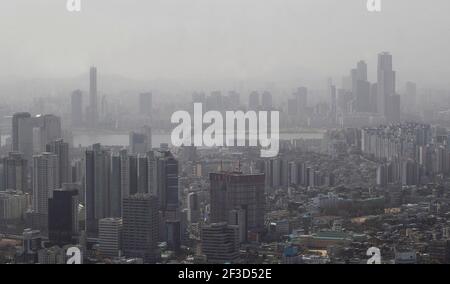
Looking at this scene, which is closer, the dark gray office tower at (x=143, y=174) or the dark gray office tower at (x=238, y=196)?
the dark gray office tower at (x=238, y=196)

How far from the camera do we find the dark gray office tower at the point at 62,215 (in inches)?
134

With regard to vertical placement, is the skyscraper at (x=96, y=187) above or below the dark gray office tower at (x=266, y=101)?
below

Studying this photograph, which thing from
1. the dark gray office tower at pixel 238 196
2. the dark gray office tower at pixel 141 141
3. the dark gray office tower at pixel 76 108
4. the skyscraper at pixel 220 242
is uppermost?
the dark gray office tower at pixel 76 108

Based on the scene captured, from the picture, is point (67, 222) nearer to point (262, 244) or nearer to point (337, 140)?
point (262, 244)

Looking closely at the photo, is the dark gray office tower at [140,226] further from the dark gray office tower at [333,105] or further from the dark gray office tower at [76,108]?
the dark gray office tower at [333,105]

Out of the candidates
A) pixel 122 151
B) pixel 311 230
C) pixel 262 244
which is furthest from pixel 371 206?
pixel 122 151

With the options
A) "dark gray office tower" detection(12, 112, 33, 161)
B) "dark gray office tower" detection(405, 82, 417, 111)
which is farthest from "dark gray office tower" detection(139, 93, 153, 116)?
"dark gray office tower" detection(405, 82, 417, 111)

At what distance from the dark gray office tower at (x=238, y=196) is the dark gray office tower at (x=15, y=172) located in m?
0.99

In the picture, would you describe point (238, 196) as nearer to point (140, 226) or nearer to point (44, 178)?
point (140, 226)

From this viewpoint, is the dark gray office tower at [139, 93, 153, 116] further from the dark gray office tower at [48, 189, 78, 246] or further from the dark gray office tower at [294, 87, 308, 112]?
the dark gray office tower at [294, 87, 308, 112]

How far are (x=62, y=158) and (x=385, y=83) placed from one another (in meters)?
1.76

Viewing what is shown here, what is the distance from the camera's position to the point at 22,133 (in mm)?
3834

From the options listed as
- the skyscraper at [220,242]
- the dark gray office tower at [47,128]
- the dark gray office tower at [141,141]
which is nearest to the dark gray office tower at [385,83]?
the skyscraper at [220,242]

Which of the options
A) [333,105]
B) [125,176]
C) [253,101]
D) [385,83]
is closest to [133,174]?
[125,176]
